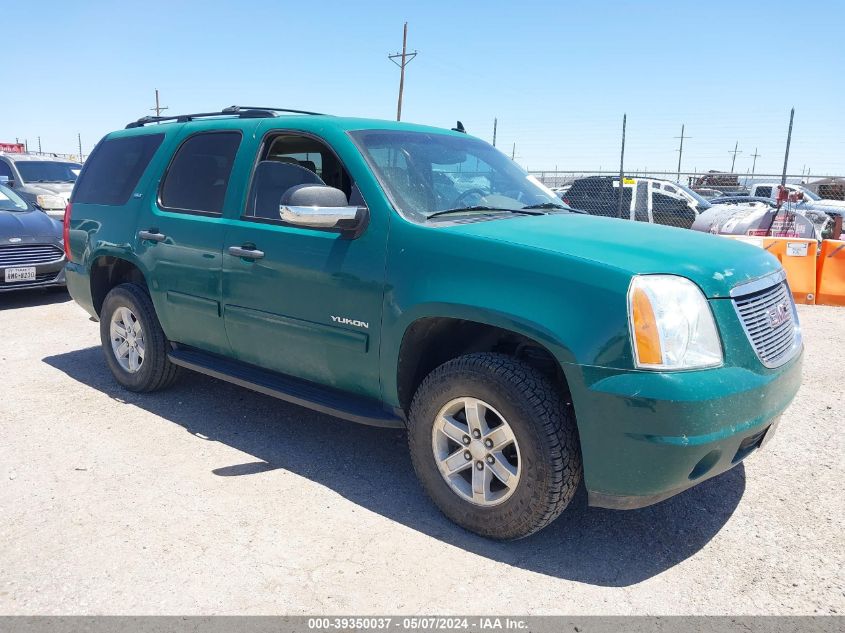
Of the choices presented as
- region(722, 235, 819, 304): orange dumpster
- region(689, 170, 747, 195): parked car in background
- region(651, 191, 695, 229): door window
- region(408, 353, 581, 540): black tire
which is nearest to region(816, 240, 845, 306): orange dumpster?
region(722, 235, 819, 304): orange dumpster

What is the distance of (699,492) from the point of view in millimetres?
3617

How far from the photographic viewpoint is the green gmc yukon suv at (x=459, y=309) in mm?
2668

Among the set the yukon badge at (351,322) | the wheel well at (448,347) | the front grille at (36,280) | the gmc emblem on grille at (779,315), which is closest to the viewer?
the gmc emblem on grille at (779,315)

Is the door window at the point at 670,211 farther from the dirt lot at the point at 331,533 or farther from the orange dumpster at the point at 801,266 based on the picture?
the dirt lot at the point at 331,533

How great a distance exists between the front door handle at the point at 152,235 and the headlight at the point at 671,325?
10.3 feet

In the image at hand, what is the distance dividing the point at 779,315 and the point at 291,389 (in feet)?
8.31

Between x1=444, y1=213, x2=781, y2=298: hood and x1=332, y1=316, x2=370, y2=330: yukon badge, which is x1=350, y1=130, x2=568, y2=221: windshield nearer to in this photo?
x1=444, y1=213, x2=781, y2=298: hood

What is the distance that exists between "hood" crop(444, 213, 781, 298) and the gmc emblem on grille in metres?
0.18

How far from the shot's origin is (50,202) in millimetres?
10359

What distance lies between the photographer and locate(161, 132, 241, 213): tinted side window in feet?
13.9

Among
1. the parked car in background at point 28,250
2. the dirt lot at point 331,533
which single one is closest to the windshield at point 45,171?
the parked car in background at point 28,250

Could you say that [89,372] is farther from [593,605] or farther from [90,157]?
[593,605]

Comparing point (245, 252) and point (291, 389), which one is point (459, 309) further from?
point (245, 252)

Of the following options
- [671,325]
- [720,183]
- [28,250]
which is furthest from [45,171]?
[720,183]
